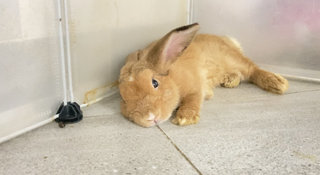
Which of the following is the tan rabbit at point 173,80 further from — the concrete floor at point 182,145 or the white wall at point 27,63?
the white wall at point 27,63

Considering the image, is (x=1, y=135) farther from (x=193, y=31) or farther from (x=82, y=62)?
(x=193, y=31)

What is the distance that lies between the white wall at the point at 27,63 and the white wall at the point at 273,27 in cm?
137

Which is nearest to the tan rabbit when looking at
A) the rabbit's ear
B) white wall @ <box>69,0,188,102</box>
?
the rabbit's ear

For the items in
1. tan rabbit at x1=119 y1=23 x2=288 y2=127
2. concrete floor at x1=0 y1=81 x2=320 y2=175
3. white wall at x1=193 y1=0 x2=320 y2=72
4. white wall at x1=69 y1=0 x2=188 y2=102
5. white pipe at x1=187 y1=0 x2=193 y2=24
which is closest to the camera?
concrete floor at x1=0 y1=81 x2=320 y2=175

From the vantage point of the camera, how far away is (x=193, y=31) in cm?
147

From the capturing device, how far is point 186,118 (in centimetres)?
145

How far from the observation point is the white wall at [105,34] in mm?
1532

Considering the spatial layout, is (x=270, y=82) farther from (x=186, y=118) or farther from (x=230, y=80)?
(x=186, y=118)

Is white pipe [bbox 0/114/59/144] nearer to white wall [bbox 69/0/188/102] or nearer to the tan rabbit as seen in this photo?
white wall [bbox 69/0/188/102]

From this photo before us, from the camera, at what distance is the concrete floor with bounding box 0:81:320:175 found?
1080 mm

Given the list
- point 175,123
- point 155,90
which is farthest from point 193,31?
point 175,123

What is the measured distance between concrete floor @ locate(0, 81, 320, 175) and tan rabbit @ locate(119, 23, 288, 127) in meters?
0.08

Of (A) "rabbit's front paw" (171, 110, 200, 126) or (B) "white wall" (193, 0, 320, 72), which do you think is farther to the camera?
(B) "white wall" (193, 0, 320, 72)

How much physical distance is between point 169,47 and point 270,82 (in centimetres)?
74
